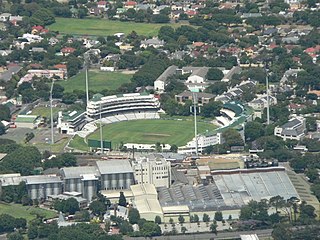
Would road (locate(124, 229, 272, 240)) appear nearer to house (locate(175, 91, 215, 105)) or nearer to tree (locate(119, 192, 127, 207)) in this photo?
tree (locate(119, 192, 127, 207))

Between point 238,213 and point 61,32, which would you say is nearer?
point 238,213

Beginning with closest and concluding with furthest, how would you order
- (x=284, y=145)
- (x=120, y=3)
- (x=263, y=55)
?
1. (x=284, y=145)
2. (x=263, y=55)
3. (x=120, y=3)

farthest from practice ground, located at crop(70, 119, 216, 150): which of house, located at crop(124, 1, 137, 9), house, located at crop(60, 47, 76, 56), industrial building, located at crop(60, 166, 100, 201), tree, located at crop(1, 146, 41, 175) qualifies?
house, located at crop(124, 1, 137, 9)

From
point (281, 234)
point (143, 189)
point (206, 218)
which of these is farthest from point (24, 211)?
→ point (281, 234)

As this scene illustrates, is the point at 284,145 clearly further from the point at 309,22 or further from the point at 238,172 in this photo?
the point at 309,22

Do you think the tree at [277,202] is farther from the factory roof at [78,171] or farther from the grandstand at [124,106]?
the grandstand at [124,106]

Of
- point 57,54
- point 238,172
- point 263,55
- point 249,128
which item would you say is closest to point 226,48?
point 263,55

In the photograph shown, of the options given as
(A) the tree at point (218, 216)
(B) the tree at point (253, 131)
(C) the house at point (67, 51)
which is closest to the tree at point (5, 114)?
(B) the tree at point (253, 131)
